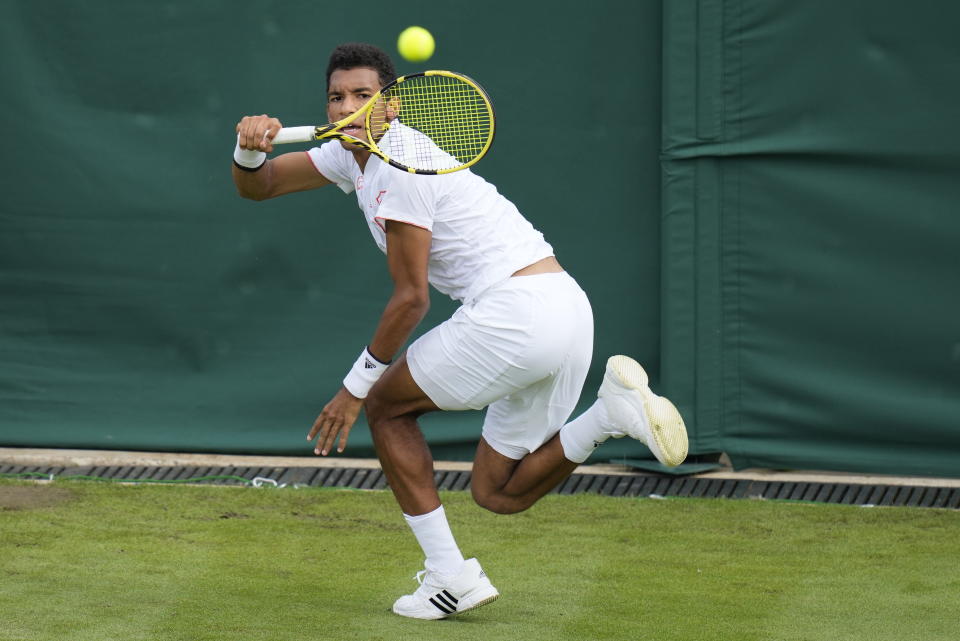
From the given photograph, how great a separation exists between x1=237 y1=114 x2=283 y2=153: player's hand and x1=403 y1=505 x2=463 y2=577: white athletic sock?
3.51 ft

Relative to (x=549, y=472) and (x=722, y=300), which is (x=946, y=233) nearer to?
(x=722, y=300)

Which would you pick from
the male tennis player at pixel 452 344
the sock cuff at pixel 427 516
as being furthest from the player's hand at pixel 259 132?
the sock cuff at pixel 427 516

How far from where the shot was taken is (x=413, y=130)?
4043 mm

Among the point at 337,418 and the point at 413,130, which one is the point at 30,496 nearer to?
the point at 337,418

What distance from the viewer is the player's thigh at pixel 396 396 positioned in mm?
3982

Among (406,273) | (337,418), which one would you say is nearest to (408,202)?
(406,273)

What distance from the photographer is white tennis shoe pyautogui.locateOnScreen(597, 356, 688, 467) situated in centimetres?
405

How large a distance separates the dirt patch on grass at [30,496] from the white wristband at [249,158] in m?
1.81

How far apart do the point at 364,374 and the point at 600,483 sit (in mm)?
2095

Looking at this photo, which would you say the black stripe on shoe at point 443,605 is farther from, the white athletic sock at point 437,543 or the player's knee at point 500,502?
the player's knee at point 500,502

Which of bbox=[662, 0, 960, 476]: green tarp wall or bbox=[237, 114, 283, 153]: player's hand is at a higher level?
bbox=[237, 114, 283, 153]: player's hand

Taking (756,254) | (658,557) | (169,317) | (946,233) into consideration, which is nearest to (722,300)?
(756,254)

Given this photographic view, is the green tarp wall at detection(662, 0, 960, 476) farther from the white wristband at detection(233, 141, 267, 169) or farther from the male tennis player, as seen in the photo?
the white wristband at detection(233, 141, 267, 169)

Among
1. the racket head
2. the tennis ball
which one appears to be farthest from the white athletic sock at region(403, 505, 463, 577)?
the tennis ball
